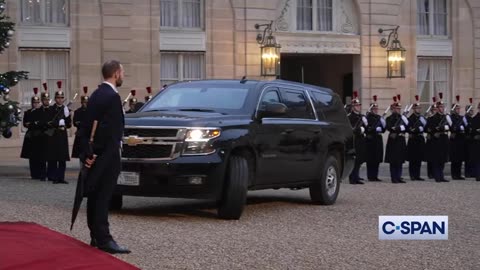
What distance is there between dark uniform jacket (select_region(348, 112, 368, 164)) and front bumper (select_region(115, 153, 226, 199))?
28.2ft

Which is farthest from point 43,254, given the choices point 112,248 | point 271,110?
point 271,110

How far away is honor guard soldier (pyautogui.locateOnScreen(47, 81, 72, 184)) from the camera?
693 inches

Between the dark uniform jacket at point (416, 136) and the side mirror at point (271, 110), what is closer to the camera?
the side mirror at point (271, 110)

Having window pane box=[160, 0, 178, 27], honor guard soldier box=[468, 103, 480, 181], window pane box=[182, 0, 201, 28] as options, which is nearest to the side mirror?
honor guard soldier box=[468, 103, 480, 181]

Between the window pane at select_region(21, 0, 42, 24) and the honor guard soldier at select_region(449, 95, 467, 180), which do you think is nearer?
the honor guard soldier at select_region(449, 95, 467, 180)

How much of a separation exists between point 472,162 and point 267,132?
34.4ft

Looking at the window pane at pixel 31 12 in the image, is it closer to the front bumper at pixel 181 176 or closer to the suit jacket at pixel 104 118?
the front bumper at pixel 181 176

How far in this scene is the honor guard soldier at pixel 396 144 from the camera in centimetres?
1973

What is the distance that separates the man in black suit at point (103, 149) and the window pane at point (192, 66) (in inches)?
672

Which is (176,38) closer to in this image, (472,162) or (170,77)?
(170,77)

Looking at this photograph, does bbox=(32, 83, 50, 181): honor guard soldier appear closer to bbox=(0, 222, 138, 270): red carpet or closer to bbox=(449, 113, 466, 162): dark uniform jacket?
bbox=(449, 113, 466, 162): dark uniform jacket

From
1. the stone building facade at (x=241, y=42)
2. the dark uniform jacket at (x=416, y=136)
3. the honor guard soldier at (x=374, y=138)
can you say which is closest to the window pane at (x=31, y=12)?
the stone building facade at (x=241, y=42)

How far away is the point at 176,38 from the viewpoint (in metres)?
25.1

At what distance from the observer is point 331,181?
13.7 metres
